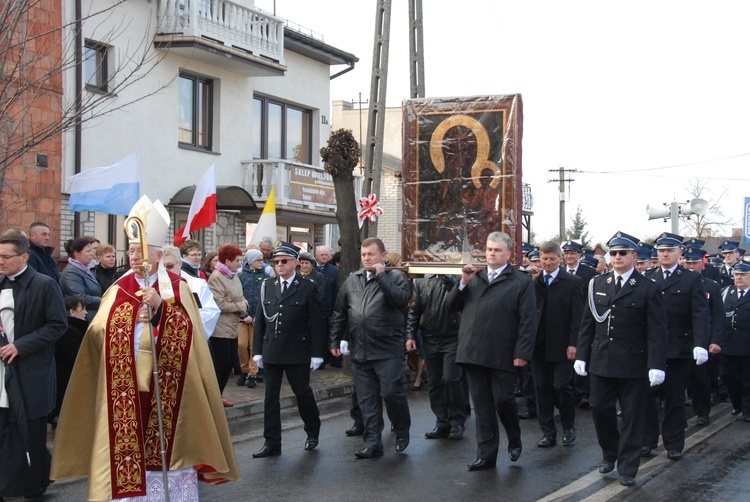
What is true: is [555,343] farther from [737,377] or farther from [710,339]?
[737,377]

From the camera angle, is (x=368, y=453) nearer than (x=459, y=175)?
Yes

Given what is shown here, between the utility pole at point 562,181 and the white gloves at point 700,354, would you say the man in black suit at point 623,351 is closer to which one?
the white gloves at point 700,354

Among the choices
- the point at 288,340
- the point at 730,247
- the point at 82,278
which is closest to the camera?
the point at 288,340

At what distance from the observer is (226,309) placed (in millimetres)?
11062

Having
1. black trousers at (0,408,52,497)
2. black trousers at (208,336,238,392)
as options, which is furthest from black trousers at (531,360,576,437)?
black trousers at (0,408,52,497)

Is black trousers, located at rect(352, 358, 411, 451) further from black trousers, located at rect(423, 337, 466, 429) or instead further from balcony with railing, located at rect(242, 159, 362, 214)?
balcony with railing, located at rect(242, 159, 362, 214)

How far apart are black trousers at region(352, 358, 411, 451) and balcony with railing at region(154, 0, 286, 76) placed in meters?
11.2

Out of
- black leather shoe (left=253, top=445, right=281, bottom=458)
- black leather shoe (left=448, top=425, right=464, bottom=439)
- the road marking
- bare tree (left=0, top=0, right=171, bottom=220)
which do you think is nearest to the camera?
the road marking

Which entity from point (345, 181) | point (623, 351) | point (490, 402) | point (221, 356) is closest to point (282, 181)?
point (345, 181)

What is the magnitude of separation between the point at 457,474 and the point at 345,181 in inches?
294

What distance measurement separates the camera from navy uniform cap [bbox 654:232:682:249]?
31.4 feet

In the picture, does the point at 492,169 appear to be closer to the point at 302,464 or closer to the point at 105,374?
the point at 302,464

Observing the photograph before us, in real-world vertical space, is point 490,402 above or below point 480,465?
above

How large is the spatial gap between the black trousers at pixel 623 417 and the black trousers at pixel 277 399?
8.59 feet
